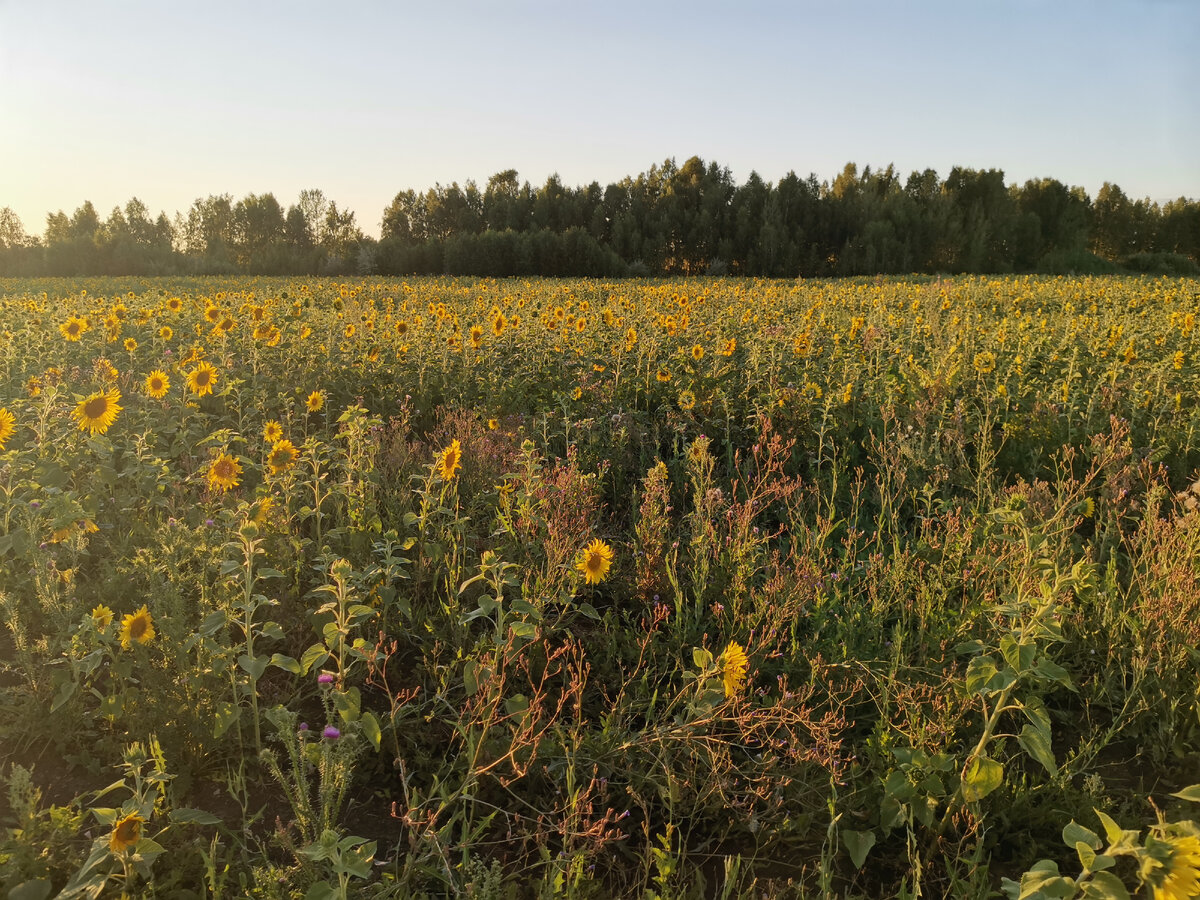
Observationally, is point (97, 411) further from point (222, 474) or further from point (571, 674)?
point (571, 674)

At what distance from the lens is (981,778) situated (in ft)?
5.75

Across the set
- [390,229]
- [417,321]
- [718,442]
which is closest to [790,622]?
[718,442]

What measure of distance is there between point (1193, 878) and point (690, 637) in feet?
5.70

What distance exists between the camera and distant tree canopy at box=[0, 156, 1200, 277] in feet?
122

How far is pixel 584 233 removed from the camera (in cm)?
3728

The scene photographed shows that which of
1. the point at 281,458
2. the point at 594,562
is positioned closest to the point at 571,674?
the point at 594,562

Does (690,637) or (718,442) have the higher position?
(718,442)

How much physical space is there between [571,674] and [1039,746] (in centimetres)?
145

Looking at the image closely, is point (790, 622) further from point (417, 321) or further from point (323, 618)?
point (417, 321)

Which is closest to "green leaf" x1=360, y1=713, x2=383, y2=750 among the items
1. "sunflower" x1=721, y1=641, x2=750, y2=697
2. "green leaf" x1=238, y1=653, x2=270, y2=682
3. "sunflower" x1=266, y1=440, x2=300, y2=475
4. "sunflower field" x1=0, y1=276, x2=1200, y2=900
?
"sunflower field" x1=0, y1=276, x2=1200, y2=900

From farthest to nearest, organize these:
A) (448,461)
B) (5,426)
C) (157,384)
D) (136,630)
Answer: (157,384) → (5,426) → (448,461) → (136,630)

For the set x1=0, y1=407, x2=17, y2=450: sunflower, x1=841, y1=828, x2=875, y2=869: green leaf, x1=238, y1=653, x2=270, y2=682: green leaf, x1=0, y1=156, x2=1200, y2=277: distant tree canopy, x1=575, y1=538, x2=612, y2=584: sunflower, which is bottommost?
x1=841, y1=828, x2=875, y2=869: green leaf

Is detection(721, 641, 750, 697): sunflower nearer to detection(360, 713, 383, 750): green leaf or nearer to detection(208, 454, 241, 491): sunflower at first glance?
detection(360, 713, 383, 750): green leaf

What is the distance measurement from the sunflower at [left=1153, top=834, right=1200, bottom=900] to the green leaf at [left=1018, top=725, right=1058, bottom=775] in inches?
19.6
